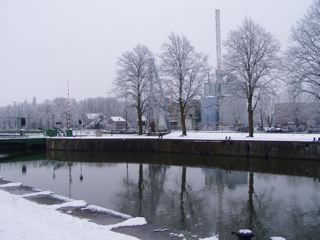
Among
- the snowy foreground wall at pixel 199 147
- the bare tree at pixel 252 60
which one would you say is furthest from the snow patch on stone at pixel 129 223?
the bare tree at pixel 252 60

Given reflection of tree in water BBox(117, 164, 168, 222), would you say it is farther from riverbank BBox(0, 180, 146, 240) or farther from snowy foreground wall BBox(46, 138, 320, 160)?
snowy foreground wall BBox(46, 138, 320, 160)

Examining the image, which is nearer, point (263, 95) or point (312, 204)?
point (312, 204)

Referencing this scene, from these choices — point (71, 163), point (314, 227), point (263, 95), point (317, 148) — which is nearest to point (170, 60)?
point (263, 95)

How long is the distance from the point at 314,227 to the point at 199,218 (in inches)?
174

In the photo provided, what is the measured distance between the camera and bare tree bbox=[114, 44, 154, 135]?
191 ft

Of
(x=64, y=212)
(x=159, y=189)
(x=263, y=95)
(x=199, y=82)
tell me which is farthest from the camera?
(x=199, y=82)

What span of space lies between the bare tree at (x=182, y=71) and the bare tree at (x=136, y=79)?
22.2ft

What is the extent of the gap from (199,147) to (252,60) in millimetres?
11514

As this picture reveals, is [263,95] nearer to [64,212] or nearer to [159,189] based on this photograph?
[159,189]

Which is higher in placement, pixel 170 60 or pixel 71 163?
pixel 170 60

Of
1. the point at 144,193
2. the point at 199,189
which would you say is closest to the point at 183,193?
the point at 199,189

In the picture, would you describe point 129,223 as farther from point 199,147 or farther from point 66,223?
point 199,147

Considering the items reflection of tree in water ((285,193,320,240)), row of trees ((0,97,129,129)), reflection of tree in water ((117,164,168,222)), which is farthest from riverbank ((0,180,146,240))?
row of trees ((0,97,129,129))

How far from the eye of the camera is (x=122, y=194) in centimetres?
2202
